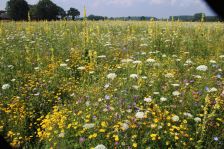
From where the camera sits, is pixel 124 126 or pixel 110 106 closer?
pixel 124 126

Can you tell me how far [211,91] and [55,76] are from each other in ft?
10.9

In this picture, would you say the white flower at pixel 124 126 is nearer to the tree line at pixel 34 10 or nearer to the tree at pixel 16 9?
the tree line at pixel 34 10

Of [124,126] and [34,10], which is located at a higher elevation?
[34,10]

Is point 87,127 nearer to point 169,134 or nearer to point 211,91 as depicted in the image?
point 169,134

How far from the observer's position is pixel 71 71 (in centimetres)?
620

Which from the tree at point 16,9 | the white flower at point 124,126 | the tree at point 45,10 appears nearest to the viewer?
the white flower at point 124,126

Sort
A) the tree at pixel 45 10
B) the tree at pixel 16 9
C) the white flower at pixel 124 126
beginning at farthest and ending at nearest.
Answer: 1. the tree at pixel 45 10
2. the tree at pixel 16 9
3. the white flower at pixel 124 126

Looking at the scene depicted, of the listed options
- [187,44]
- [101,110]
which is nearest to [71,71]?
[101,110]

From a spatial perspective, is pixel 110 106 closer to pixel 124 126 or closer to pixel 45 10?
pixel 124 126

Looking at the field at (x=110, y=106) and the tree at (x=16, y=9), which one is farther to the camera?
the tree at (x=16, y=9)

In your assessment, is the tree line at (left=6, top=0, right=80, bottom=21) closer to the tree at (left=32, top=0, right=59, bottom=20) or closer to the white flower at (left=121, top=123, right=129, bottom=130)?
A: the tree at (left=32, top=0, right=59, bottom=20)

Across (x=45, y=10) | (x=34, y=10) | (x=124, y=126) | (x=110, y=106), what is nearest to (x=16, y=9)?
(x=34, y=10)

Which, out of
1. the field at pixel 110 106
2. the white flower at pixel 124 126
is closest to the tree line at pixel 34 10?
the field at pixel 110 106

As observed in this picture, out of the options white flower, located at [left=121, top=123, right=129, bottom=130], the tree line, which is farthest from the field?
the tree line
